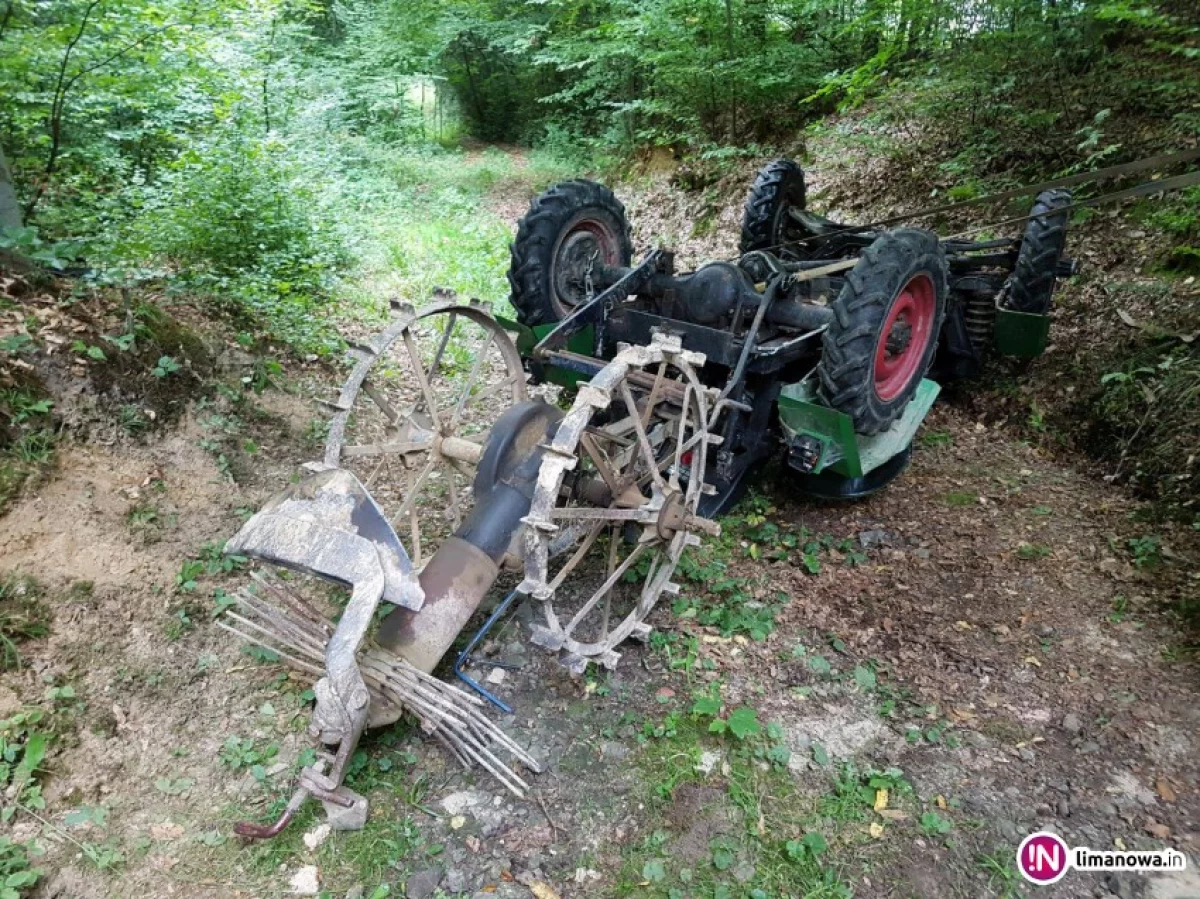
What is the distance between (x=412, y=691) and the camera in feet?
8.60

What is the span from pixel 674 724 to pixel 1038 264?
4.07 m

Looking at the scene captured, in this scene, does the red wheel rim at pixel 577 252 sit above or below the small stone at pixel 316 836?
above

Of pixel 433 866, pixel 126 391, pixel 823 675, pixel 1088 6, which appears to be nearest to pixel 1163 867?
pixel 823 675

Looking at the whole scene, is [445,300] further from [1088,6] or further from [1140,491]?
[1088,6]

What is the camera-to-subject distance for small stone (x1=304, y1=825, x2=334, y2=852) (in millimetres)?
2521

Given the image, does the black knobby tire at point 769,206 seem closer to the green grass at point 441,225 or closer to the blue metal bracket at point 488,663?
the green grass at point 441,225

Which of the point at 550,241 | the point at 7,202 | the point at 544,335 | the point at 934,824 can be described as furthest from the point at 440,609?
the point at 7,202

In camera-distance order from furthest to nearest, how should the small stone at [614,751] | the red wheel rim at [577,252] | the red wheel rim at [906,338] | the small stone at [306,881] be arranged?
the red wheel rim at [577,252] < the red wheel rim at [906,338] < the small stone at [614,751] < the small stone at [306,881]

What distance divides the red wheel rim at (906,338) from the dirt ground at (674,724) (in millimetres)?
918

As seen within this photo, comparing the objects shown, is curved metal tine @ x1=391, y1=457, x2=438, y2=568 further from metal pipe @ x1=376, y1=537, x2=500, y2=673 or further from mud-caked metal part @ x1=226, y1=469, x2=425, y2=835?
mud-caked metal part @ x1=226, y1=469, x2=425, y2=835

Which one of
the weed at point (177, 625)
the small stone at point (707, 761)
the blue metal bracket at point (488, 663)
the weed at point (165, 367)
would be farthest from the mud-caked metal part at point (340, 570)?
the weed at point (165, 367)

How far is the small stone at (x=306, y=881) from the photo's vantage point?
7.84 feet

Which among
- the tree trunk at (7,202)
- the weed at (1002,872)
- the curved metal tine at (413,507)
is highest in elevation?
the tree trunk at (7,202)

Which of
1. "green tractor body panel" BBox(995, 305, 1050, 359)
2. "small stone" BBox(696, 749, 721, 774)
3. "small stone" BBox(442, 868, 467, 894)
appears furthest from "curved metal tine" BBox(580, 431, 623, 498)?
"green tractor body panel" BBox(995, 305, 1050, 359)
